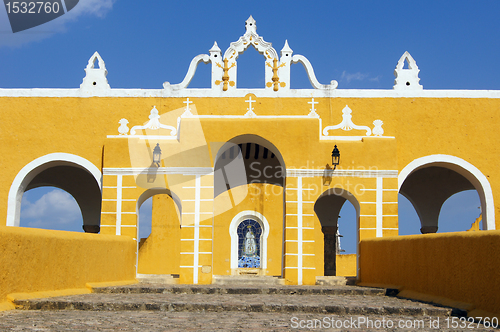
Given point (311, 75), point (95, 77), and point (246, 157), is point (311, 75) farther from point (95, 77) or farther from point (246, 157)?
point (95, 77)

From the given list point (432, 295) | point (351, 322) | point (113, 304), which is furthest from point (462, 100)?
point (113, 304)

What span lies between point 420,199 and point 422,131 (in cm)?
358

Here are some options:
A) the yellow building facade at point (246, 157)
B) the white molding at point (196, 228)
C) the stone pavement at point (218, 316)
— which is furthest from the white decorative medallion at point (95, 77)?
the stone pavement at point (218, 316)

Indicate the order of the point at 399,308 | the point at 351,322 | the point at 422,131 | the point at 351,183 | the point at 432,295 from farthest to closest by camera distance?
the point at 422,131 → the point at 351,183 → the point at 432,295 → the point at 399,308 → the point at 351,322

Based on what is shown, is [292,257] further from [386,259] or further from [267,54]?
[267,54]

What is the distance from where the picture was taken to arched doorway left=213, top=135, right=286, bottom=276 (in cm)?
1670

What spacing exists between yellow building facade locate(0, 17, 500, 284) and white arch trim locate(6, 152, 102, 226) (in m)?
0.03

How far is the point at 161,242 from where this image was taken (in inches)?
694

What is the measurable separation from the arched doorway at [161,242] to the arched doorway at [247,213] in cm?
159

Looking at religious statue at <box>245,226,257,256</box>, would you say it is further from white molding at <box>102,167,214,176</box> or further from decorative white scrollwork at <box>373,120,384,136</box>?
decorative white scrollwork at <box>373,120,384,136</box>

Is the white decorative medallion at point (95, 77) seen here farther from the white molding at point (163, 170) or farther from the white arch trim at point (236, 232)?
the white arch trim at point (236, 232)

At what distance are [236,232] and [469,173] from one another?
7.40 metres

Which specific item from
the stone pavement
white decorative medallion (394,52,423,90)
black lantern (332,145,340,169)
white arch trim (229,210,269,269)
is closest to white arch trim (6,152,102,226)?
white arch trim (229,210,269,269)

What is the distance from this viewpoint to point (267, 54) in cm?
1409
